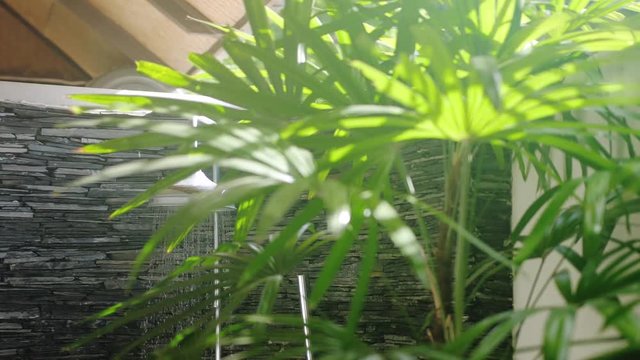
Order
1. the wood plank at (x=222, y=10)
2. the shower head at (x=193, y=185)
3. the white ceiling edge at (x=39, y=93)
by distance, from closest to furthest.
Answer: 1. the shower head at (x=193, y=185)
2. the white ceiling edge at (x=39, y=93)
3. the wood plank at (x=222, y=10)

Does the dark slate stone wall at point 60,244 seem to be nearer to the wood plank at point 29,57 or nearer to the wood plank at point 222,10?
the wood plank at point 222,10

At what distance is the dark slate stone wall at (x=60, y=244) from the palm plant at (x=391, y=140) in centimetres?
110

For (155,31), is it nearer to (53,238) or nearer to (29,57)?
(29,57)

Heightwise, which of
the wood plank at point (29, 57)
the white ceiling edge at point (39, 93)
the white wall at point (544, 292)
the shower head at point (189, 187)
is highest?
the wood plank at point (29, 57)

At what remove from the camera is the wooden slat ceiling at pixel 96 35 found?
2.91 meters

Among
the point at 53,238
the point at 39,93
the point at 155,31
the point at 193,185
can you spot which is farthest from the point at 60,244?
the point at 155,31

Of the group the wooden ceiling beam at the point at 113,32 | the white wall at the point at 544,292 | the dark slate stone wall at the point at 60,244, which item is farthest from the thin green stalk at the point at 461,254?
the wooden ceiling beam at the point at 113,32

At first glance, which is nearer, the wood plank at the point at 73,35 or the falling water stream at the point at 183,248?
the falling water stream at the point at 183,248

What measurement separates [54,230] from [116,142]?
150 centimetres

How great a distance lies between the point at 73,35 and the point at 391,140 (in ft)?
8.56

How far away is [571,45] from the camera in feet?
3.28

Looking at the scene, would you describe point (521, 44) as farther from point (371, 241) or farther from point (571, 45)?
point (371, 241)

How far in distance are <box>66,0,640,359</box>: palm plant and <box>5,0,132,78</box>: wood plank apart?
205 centimetres

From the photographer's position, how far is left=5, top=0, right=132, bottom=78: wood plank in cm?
310
